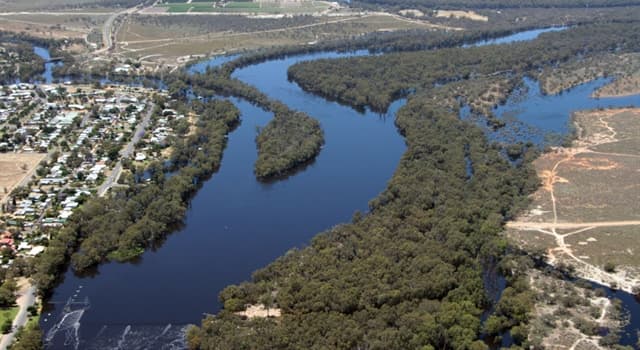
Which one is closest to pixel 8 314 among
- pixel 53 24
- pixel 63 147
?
pixel 63 147

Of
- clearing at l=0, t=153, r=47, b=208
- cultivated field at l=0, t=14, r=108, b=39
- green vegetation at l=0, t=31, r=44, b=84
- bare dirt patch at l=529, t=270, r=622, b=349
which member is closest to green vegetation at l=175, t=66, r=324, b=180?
clearing at l=0, t=153, r=47, b=208

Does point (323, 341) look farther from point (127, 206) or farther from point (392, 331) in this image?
point (127, 206)

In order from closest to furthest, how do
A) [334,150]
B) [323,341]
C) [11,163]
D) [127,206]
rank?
[323,341] < [127,206] < [11,163] < [334,150]

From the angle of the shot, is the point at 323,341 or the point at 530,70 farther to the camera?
the point at 530,70

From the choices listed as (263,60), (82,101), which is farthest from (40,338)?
(263,60)

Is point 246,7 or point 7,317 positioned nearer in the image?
point 7,317

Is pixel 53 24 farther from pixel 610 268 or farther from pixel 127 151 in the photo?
pixel 610 268

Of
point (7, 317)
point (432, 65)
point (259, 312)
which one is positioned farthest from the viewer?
point (432, 65)
